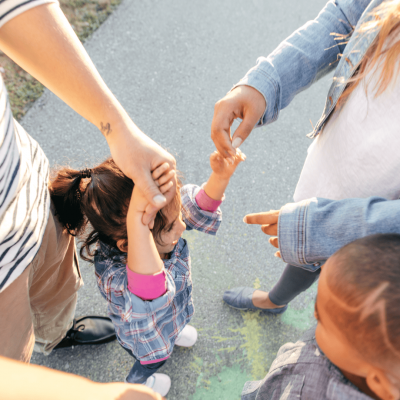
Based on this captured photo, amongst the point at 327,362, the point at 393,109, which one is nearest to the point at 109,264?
the point at 327,362

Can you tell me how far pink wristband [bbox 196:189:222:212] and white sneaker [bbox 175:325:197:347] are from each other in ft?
2.52

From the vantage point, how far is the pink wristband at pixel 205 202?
4.23 feet

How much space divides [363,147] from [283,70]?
17.6 inches

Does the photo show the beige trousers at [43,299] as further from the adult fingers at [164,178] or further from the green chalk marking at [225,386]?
the green chalk marking at [225,386]

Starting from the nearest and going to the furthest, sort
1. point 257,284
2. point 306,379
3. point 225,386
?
1. point 306,379
2. point 225,386
3. point 257,284

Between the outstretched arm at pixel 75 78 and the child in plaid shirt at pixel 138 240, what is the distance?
6 centimetres

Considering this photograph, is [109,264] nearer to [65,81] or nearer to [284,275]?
[65,81]

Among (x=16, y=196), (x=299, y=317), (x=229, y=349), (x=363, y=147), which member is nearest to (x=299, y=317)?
(x=299, y=317)

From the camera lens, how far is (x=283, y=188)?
7.60ft

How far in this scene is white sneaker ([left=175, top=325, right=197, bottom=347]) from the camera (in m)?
1.63

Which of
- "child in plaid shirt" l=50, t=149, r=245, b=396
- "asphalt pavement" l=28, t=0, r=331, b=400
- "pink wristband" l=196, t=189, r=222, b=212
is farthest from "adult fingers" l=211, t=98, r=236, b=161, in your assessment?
"asphalt pavement" l=28, t=0, r=331, b=400

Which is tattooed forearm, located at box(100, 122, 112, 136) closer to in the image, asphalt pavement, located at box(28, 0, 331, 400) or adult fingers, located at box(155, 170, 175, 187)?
adult fingers, located at box(155, 170, 175, 187)

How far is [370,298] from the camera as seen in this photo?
23.2 inches

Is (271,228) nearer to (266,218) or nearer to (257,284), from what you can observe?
(266,218)
